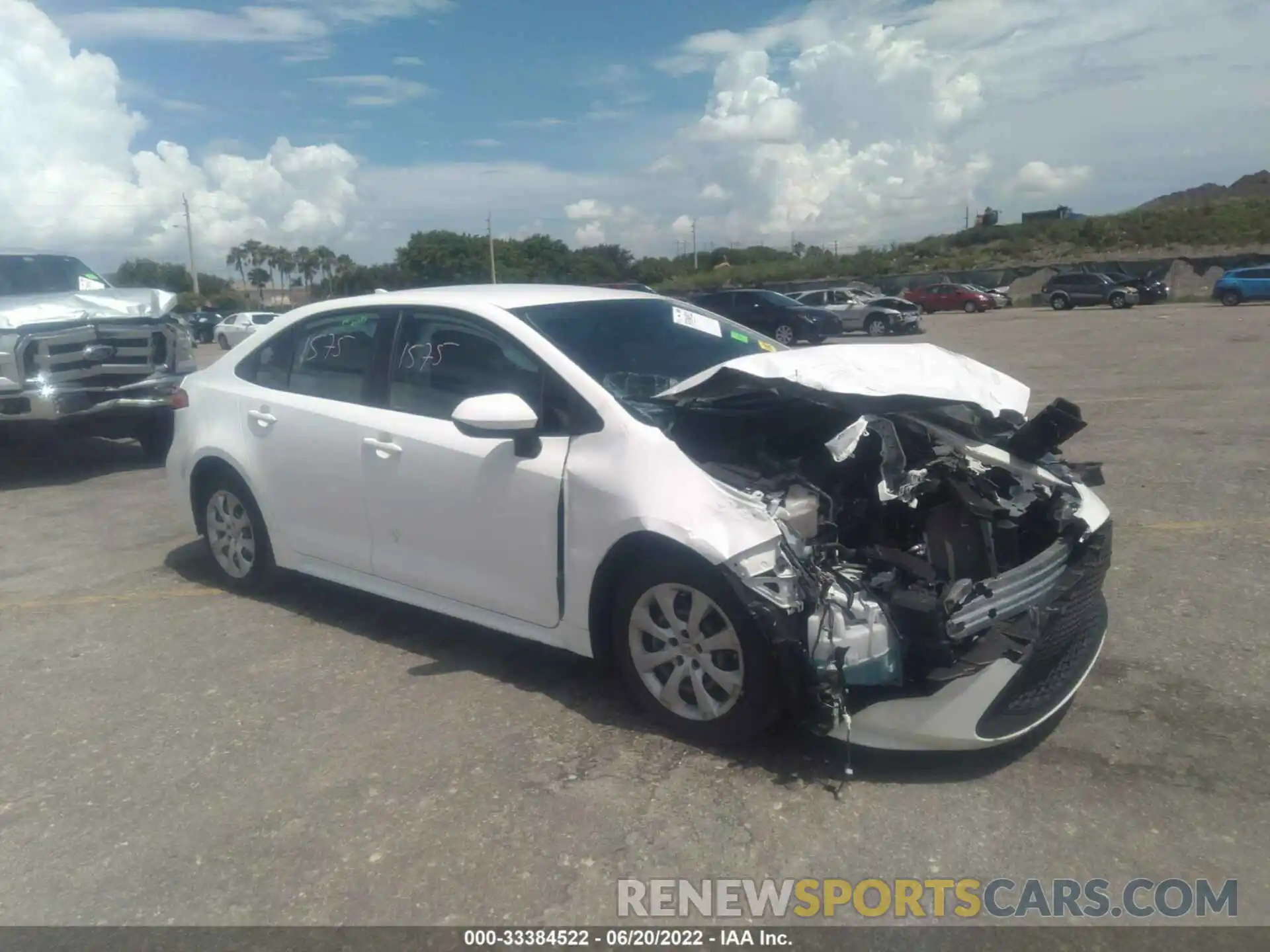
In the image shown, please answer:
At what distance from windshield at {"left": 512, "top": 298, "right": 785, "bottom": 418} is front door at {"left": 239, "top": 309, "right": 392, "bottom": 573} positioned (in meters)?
0.92

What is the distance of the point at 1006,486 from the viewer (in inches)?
161

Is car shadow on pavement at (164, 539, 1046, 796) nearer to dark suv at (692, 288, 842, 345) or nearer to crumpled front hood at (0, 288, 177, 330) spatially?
crumpled front hood at (0, 288, 177, 330)

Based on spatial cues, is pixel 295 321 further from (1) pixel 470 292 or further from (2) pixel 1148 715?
(2) pixel 1148 715

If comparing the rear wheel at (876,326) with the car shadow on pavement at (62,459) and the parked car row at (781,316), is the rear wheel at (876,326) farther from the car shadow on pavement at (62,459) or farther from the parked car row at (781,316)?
the car shadow on pavement at (62,459)

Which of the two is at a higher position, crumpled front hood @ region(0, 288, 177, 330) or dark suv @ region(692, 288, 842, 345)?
crumpled front hood @ region(0, 288, 177, 330)

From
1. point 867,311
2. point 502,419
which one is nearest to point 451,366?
point 502,419

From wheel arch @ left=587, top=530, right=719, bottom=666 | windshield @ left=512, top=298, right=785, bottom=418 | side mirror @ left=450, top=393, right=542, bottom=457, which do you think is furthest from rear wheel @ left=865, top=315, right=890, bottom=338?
wheel arch @ left=587, top=530, right=719, bottom=666

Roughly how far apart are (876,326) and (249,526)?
31468mm

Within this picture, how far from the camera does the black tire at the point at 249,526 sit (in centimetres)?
550

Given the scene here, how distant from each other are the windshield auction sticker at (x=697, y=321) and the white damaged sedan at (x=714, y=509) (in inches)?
0.9

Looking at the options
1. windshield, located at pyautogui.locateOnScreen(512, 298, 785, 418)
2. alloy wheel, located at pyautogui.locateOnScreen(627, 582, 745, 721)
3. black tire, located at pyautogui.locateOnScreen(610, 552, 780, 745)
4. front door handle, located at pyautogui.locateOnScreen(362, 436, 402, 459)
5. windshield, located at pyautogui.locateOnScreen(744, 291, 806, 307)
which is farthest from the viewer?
windshield, located at pyautogui.locateOnScreen(744, 291, 806, 307)

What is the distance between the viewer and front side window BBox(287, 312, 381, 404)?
4988 millimetres

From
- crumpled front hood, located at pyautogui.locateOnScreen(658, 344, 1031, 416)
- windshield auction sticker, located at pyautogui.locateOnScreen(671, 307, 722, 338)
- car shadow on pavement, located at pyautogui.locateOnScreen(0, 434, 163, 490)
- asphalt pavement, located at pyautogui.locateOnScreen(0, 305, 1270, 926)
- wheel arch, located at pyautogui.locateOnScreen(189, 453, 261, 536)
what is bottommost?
asphalt pavement, located at pyautogui.locateOnScreen(0, 305, 1270, 926)

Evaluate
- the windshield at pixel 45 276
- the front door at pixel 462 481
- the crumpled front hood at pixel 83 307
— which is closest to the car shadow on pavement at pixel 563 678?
the front door at pixel 462 481
